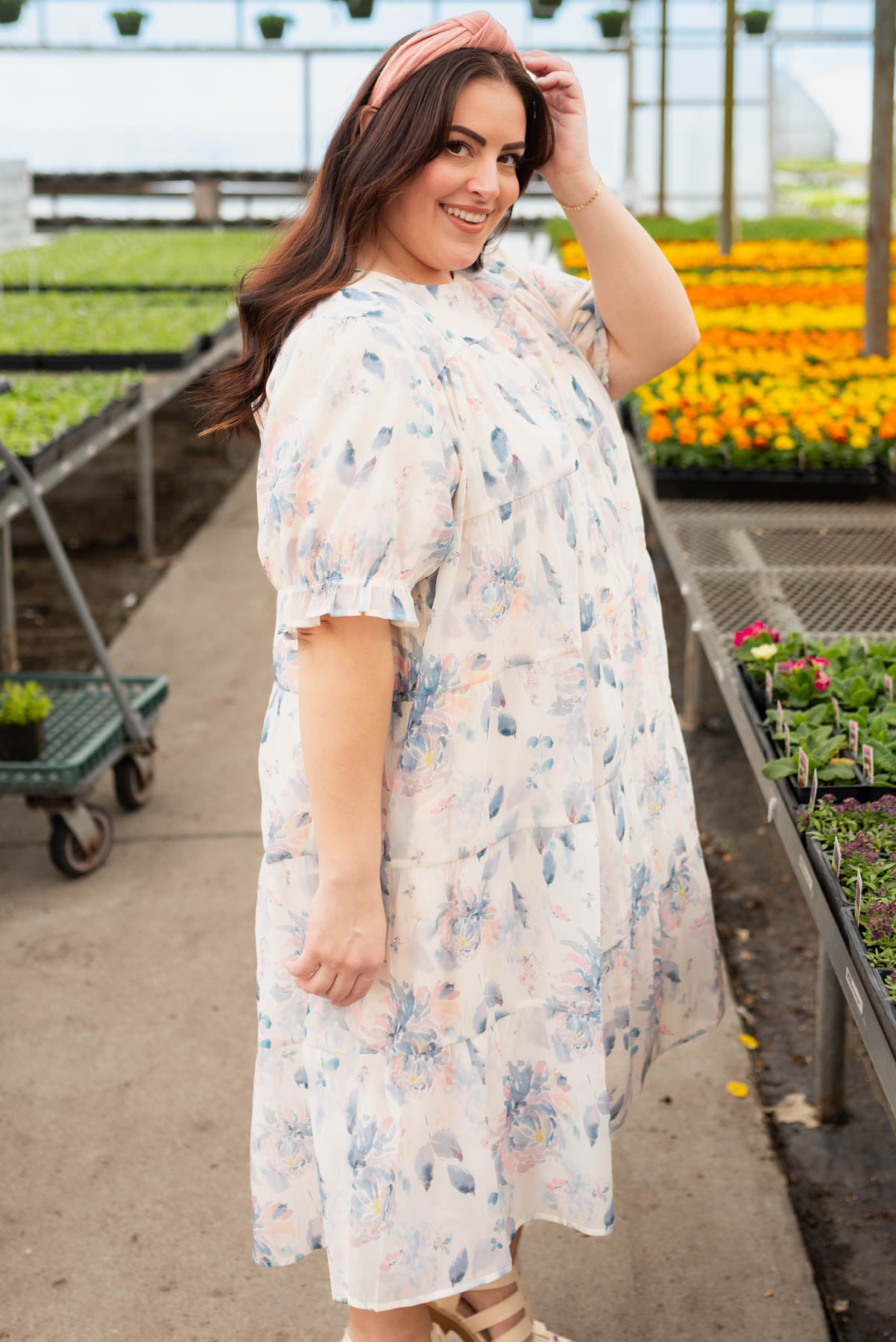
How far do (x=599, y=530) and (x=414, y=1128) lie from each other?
0.64 m

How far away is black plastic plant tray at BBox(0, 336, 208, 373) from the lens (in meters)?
5.65

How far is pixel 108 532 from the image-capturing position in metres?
6.14

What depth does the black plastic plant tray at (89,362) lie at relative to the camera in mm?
5648

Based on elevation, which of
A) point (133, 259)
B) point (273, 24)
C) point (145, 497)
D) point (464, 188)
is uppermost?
point (273, 24)

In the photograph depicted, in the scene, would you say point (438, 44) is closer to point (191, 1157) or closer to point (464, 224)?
point (464, 224)

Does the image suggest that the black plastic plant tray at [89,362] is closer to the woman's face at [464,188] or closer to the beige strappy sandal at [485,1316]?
the woman's face at [464,188]

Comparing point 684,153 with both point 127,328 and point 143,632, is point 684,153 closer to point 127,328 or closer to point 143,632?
point 127,328

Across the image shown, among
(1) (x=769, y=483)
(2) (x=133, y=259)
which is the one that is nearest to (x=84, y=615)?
(1) (x=769, y=483)

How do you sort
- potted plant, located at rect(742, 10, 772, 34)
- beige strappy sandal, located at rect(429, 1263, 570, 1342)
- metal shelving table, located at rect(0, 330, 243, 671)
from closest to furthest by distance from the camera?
beige strappy sandal, located at rect(429, 1263, 570, 1342) < metal shelving table, located at rect(0, 330, 243, 671) < potted plant, located at rect(742, 10, 772, 34)

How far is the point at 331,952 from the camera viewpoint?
1.29m

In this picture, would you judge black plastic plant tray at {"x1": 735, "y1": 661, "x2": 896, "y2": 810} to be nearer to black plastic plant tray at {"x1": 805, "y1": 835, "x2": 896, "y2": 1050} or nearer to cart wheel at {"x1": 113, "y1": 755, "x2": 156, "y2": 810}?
black plastic plant tray at {"x1": 805, "y1": 835, "x2": 896, "y2": 1050}

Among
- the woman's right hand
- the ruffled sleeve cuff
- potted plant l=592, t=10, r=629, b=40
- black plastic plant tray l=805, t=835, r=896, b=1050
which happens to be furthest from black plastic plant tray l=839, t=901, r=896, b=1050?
potted plant l=592, t=10, r=629, b=40

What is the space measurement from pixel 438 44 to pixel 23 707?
6.91ft

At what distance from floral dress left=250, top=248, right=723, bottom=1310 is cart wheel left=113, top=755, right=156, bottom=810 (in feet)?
6.75
